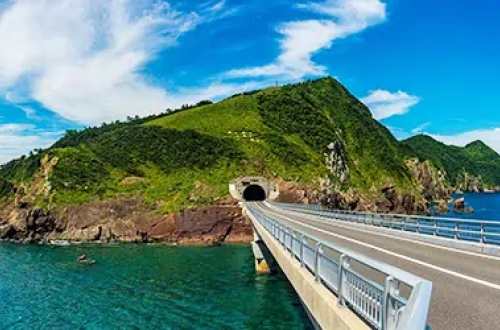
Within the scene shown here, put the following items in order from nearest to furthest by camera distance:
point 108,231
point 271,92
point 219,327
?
point 219,327 → point 108,231 → point 271,92

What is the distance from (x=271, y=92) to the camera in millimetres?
167500

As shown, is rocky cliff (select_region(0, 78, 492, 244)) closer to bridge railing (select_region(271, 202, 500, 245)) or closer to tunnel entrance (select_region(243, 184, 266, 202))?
tunnel entrance (select_region(243, 184, 266, 202))

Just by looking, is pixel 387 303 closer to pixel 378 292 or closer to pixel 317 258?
pixel 378 292

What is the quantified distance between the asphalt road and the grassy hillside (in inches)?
2700

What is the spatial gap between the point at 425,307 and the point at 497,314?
5808mm

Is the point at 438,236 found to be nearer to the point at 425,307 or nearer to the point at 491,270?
the point at 491,270

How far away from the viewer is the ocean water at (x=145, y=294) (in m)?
34.0

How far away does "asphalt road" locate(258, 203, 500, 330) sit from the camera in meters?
9.75

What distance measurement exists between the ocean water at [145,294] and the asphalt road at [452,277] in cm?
1110

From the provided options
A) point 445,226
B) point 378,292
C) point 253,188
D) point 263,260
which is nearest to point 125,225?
point 253,188

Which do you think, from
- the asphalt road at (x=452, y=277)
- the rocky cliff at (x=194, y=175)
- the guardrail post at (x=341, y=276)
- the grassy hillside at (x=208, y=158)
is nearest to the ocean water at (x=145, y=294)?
the asphalt road at (x=452, y=277)

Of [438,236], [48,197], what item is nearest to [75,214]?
[48,197]

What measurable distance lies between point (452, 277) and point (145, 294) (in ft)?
105

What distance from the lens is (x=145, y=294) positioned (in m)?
42.6
